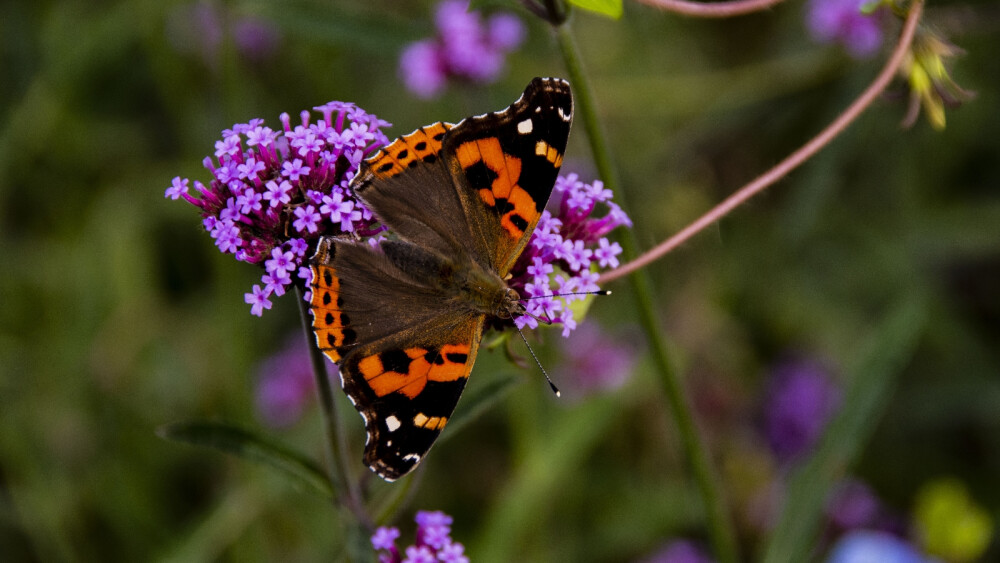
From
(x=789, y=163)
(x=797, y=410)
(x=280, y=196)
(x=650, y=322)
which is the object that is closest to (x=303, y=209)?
(x=280, y=196)

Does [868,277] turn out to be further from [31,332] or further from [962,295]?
[31,332]

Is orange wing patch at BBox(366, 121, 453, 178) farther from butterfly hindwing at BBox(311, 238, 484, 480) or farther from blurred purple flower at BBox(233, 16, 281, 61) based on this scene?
blurred purple flower at BBox(233, 16, 281, 61)

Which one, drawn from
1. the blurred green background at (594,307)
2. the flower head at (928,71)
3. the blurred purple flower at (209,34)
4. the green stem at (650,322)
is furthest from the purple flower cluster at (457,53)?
the flower head at (928,71)

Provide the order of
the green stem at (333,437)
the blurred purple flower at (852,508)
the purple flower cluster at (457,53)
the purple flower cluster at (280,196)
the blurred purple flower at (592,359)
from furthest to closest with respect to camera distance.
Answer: the blurred purple flower at (592,359) < the blurred purple flower at (852,508) < the purple flower cluster at (457,53) < the green stem at (333,437) < the purple flower cluster at (280,196)

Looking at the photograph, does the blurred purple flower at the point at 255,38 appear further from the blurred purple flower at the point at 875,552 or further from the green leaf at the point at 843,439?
Answer: the blurred purple flower at the point at 875,552

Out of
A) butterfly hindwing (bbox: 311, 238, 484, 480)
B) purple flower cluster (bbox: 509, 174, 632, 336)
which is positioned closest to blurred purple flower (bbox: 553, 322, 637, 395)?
purple flower cluster (bbox: 509, 174, 632, 336)
